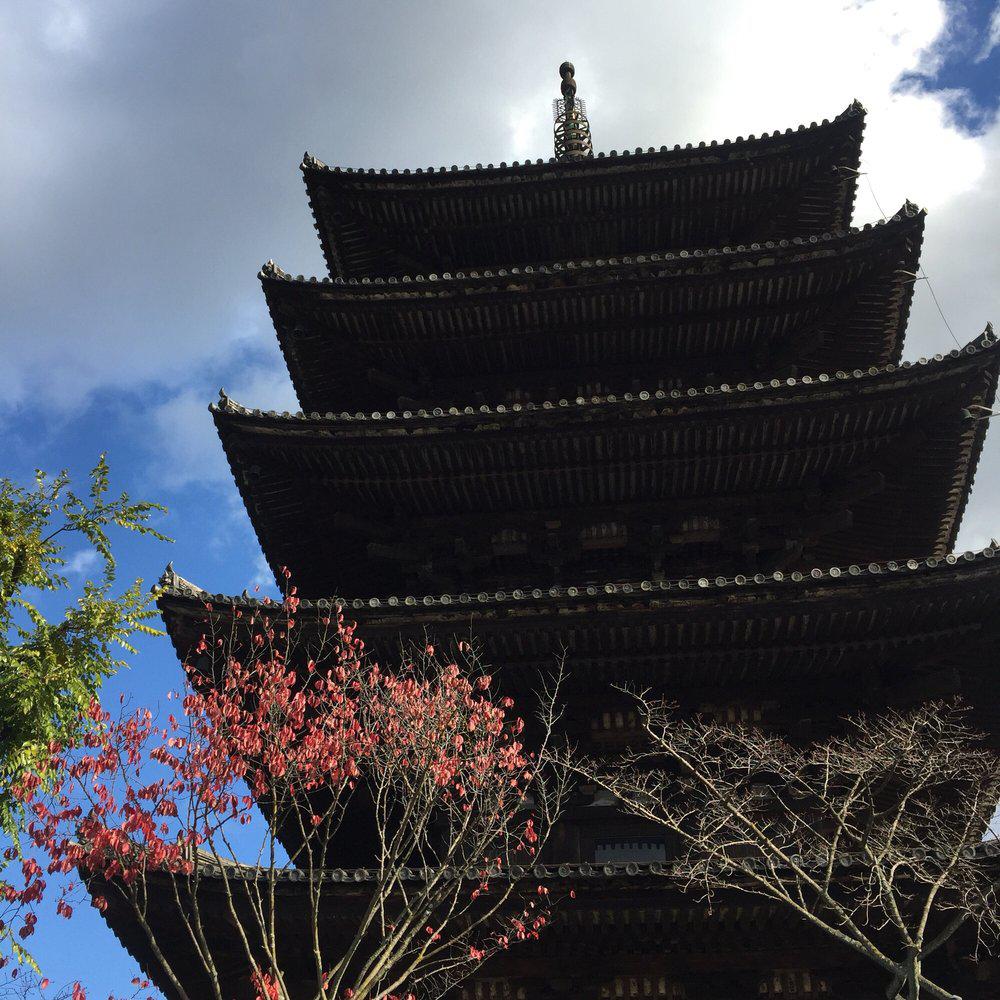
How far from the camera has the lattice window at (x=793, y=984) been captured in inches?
420

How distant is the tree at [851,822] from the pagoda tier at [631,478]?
3241 mm

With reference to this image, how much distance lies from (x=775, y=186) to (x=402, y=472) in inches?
372

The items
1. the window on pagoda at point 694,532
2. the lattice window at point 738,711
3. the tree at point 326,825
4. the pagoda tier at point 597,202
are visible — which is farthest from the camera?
the pagoda tier at point 597,202

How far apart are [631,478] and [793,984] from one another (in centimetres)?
697

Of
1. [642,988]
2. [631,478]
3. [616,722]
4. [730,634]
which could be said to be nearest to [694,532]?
[631,478]

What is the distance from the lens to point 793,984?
10.7 meters

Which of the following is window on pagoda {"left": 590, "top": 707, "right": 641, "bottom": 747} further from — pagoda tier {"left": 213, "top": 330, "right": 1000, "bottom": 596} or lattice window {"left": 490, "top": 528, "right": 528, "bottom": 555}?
lattice window {"left": 490, "top": 528, "right": 528, "bottom": 555}

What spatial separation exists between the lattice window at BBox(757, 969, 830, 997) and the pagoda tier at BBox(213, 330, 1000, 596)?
18.6 feet

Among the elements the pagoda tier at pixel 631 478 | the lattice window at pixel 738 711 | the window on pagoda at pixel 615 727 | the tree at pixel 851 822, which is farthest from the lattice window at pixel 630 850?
the pagoda tier at pixel 631 478

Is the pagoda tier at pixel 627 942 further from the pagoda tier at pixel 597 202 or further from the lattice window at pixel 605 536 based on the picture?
the pagoda tier at pixel 597 202

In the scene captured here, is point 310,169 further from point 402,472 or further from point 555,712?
point 555,712

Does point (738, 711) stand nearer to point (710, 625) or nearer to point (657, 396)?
point (710, 625)

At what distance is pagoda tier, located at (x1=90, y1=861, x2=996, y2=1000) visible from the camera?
10.4m

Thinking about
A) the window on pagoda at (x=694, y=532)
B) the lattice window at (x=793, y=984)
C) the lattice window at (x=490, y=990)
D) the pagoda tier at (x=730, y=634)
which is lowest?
the lattice window at (x=793, y=984)
